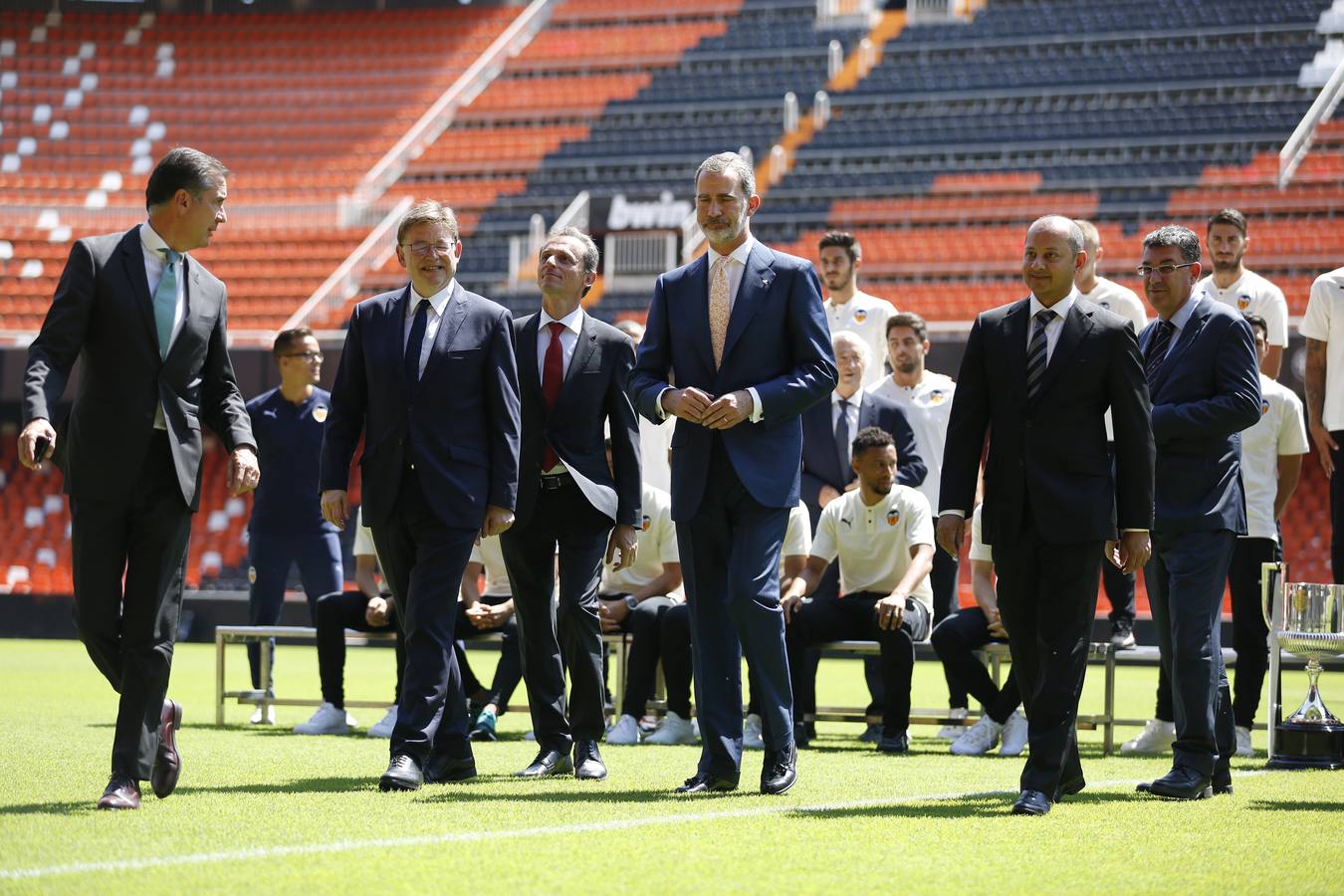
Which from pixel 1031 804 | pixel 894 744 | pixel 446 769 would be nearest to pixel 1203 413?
pixel 1031 804

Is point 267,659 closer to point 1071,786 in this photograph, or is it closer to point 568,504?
point 568,504

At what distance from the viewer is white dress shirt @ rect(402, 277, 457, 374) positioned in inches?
228

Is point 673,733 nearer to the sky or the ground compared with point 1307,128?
nearer to the ground

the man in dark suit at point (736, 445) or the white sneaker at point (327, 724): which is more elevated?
the man in dark suit at point (736, 445)

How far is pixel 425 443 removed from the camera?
5.70 meters

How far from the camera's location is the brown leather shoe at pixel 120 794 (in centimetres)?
495

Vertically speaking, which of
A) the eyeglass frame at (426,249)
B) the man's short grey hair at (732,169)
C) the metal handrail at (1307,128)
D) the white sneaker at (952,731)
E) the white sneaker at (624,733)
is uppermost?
the metal handrail at (1307,128)

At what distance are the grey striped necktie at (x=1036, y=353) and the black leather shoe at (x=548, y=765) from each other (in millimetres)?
2251

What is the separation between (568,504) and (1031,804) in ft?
6.69

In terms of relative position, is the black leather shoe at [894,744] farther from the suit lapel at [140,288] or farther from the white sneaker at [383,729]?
the suit lapel at [140,288]

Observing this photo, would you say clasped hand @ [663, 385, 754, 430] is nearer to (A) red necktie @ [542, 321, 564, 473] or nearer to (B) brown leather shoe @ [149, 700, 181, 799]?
(A) red necktie @ [542, 321, 564, 473]

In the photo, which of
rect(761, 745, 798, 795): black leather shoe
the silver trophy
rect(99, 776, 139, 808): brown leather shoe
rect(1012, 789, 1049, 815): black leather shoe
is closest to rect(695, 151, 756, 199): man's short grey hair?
rect(761, 745, 798, 795): black leather shoe

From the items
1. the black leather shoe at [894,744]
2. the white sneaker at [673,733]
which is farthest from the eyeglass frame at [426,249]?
the black leather shoe at [894,744]

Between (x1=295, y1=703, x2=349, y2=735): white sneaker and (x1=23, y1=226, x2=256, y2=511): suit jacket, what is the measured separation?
3643 millimetres
